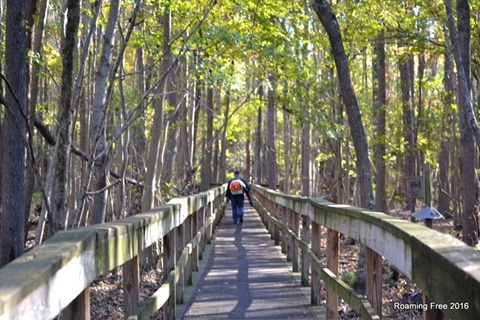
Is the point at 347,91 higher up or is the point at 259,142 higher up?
the point at 259,142

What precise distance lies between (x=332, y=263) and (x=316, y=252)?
113 centimetres

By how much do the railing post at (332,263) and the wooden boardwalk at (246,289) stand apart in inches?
34.2

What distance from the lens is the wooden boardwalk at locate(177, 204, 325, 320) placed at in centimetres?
698

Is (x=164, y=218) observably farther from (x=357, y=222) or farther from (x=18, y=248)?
(x=18, y=248)

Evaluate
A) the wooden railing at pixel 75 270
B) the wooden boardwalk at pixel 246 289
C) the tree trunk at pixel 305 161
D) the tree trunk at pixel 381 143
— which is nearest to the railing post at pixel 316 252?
the wooden boardwalk at pixel 246 289

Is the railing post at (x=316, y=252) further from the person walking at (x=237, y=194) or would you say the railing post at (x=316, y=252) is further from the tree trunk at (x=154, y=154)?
the person walking at (x=237, y=194)

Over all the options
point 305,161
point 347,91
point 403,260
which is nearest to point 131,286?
point 403,260

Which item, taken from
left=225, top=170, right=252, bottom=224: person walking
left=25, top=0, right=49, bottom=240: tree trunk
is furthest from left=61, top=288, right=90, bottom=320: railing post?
left=225, top=170, right=252, bottom=224: person walking

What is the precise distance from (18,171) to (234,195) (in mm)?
10734

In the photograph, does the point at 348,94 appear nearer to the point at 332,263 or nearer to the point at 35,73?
the point at 332,263

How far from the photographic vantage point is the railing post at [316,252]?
23.2 ft

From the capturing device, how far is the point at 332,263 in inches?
234

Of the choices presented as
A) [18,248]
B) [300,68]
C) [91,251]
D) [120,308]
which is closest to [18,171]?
[18,248]

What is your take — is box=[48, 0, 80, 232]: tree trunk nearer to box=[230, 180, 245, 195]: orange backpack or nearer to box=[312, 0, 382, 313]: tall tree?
box=[312, 0, 382, 313]: tall tree
